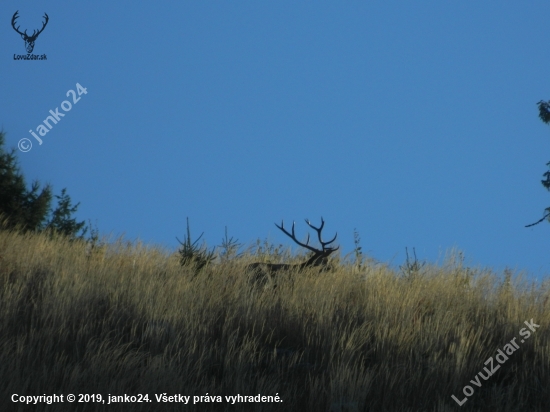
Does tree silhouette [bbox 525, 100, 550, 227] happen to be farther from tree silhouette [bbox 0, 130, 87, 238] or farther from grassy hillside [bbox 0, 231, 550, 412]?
tree silhouette [bbox 0, 130, 87, 238]

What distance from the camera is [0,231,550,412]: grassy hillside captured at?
6.73m

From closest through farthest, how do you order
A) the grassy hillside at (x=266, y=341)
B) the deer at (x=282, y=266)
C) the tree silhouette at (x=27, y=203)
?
1. the grassy hillside at (x=266, y=341)
2. the deer at (x=282, y=266)
3. the tree silhouette at (x=27, y=203)

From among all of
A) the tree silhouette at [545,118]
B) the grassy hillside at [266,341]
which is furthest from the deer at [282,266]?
the tree silhouette at [545,118]

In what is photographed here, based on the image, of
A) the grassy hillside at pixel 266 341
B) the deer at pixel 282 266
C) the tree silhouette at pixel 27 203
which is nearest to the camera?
the grassy hillside at pixel 266 341

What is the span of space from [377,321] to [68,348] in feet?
12.0

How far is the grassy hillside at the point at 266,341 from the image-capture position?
6727mm

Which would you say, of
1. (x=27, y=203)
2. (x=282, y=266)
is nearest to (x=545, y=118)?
(x=282, y=266)

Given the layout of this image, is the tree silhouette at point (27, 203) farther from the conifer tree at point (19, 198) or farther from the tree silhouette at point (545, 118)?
the tree silhouette at point (545, 118)

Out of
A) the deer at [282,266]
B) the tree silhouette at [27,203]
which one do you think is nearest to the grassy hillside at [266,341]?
the deer at [282,266]

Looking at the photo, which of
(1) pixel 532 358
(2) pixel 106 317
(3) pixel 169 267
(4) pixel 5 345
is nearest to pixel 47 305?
(2) pixel 106 317

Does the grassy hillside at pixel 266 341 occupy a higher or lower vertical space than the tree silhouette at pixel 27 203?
lower

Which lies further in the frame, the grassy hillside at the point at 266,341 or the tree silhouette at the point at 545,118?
the tree silhouette at the point at 545,118

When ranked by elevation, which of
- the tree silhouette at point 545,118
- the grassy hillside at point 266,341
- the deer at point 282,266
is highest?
the tree silhouette at point 545,118

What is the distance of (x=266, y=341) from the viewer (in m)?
7.88
